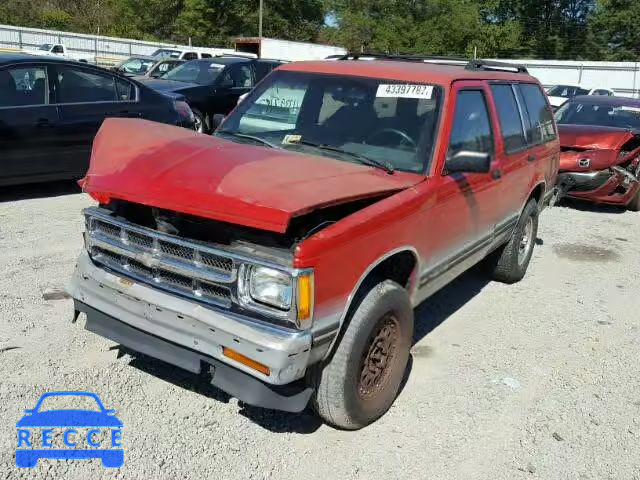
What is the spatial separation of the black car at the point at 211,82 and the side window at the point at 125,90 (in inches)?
125

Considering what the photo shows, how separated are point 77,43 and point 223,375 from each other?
37707 millimetres

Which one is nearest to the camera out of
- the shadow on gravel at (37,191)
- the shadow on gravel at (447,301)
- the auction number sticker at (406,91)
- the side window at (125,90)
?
the auction number sticker at (406,91)

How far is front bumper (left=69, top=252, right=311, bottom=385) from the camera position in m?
2.74

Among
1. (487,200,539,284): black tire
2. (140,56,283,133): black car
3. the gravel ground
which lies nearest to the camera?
the gravel ground

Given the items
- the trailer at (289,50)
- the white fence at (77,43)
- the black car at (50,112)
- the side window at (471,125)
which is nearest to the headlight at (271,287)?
the side window at (471,125)

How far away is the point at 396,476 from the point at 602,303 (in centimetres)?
340

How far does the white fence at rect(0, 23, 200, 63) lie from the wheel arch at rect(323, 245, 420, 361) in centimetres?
3258

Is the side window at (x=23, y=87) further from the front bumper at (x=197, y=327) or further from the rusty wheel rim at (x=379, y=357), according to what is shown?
the rusty wheel rim at (x=379, y=357)

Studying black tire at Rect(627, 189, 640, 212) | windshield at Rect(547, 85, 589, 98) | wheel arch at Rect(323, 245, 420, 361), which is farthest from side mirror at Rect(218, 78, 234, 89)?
windshield at Rect(547, 85, 589, 98)

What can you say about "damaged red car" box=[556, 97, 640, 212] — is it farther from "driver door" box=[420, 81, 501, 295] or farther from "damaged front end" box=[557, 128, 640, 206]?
"driver door" box=[420, 81, 501, 295]

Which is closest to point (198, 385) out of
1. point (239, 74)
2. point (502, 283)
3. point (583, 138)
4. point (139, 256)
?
point (139, 256)

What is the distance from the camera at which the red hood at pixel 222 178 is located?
2.82 metres

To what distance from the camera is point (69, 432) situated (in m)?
3.18

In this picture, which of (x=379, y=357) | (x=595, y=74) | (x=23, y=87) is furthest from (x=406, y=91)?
(x=595, y=74)
